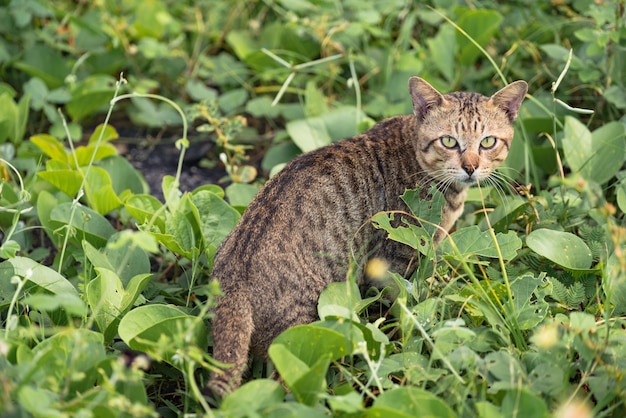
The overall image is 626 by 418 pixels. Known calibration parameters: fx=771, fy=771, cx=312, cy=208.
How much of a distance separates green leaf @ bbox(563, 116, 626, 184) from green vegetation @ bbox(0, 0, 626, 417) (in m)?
0.01

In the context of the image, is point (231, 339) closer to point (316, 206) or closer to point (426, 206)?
point (316, 206)

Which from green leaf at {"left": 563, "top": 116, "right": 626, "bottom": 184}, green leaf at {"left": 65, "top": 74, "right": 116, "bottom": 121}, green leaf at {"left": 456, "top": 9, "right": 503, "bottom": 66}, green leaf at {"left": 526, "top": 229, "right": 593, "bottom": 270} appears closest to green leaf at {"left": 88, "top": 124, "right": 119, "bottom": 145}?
green leaf at {"left": 65, "top": 74, "right": 116, "bottom": 121}

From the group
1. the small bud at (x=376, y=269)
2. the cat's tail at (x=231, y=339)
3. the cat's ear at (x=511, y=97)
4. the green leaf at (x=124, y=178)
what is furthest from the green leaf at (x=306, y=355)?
the green leaf at (x=124, y=178)

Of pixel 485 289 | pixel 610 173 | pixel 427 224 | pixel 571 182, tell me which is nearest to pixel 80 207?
pixel 427 224

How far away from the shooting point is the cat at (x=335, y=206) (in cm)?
300

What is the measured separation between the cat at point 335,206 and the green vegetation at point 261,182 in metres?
0.16

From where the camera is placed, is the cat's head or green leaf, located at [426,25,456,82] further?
green leaf, located at [426,25,456,82]

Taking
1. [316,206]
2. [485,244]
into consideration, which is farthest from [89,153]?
[485,244]

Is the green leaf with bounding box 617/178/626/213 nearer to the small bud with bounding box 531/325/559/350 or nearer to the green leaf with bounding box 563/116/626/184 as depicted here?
the green leaf with bounding box 563/116/626/184

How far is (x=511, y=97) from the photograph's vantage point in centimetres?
356

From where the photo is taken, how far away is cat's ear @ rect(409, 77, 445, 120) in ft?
11.7

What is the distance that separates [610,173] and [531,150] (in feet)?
1.50

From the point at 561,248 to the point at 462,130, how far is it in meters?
0.68

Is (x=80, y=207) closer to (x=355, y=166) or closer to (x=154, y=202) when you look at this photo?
(x=154, y=202)
